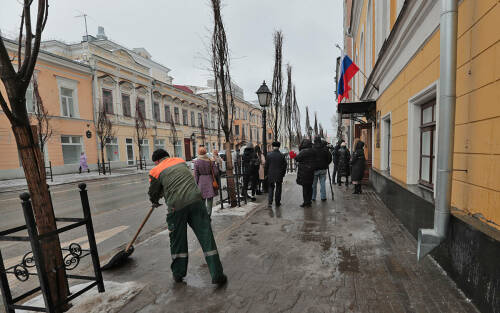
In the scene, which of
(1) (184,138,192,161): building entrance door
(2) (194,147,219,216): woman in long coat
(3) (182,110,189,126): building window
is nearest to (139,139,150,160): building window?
(1) (184,138,192,161): building entrance door

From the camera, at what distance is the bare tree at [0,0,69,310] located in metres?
2.21

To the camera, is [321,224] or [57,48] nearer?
[321,224]

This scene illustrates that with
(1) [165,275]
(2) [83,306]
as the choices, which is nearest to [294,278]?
(1) [165,275]

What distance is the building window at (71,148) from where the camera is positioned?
18909 mm

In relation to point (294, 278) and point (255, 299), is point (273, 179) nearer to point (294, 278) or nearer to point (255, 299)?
point (294, 278)

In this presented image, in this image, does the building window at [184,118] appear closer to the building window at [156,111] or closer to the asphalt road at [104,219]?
the building window at [156,111]

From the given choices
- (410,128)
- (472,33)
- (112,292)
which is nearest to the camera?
(472,33)

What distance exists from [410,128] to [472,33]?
225cm

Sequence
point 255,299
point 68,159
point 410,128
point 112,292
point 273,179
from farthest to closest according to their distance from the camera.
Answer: point 68,159, point 273,179, point 410,128, point 112,292, point 255,299

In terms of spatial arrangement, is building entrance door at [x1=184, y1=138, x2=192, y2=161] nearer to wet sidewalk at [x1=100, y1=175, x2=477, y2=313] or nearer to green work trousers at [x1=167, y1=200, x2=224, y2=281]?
wet sidewalk at [x1=100, y1=175, x2=477, y2=313]

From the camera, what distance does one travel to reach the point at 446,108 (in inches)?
101

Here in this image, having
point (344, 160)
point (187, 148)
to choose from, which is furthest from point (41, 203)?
point (187, 148)

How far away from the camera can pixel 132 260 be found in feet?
12.2

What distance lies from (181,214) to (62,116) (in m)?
20.5
